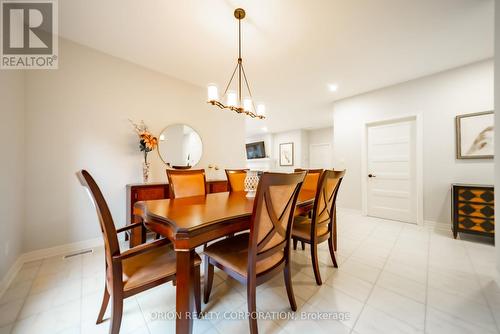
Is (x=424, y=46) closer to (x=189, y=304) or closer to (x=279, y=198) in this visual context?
(x=279, y=198)

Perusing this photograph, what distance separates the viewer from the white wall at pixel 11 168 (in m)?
1.53

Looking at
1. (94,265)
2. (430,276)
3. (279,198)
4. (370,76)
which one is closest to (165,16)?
(279,198)

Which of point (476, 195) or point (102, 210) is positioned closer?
point (102, 210)

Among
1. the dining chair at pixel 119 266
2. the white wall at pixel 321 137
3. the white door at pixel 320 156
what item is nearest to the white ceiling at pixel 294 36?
the dining chair at pixel 119 266

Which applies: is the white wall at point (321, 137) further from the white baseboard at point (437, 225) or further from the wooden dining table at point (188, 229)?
the wooden dining table at point (188, 229)

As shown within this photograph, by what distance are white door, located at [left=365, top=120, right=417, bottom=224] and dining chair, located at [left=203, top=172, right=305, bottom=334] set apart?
3170mm

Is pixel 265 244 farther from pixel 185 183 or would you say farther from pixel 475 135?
pixel 475 135

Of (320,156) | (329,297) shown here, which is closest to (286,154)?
(320,156)

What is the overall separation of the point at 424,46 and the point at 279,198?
298 centimetres

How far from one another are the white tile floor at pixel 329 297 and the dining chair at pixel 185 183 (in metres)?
0.86

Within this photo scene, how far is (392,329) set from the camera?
1.14 meters

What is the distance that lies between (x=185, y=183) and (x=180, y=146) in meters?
1.35

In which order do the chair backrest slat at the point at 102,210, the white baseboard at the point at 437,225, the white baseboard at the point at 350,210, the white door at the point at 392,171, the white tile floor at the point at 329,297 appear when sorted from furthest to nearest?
the white baseboard at the point at 350,210, the white door at the point at 392,171, the white baseboard at the point at 437,225, the white tile floor at the point at 329,297, the chair backrest slat at the point at 102,210

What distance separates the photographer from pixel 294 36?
2.16 metres
